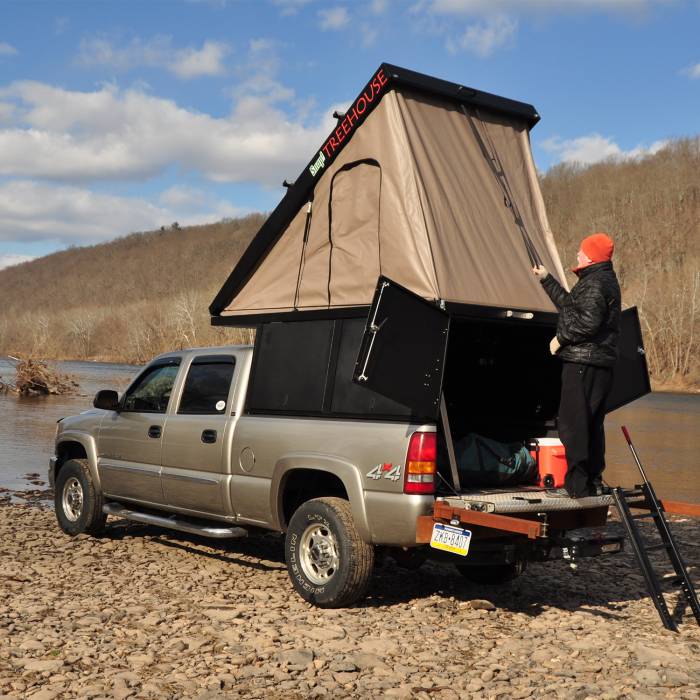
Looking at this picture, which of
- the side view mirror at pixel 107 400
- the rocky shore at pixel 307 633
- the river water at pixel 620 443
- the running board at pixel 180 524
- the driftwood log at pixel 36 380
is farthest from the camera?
the driftwood log at pixel 36 380

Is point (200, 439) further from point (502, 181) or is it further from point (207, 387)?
point (502, 181)

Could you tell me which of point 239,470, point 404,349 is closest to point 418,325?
point 404,349

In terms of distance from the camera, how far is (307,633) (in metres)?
5.81

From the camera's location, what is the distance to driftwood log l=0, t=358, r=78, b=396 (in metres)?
32.3

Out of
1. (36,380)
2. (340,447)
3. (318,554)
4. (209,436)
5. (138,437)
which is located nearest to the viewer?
(340,447)

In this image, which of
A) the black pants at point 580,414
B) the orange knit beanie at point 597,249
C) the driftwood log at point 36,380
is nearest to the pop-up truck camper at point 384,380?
the black pants at point 580,414

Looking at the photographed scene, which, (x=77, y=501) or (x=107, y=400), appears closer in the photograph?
(x=107, y=400)

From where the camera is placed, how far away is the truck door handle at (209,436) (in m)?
7.48

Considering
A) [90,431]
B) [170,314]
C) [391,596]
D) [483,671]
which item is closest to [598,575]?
[391,596]

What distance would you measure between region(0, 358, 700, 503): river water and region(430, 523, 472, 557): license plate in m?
8.30

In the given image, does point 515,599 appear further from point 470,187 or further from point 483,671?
point 470,187

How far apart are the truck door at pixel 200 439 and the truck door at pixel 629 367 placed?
315 cm

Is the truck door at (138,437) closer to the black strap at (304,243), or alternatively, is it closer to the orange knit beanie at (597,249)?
the black strap at (304,243)

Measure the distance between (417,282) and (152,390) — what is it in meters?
3.05
